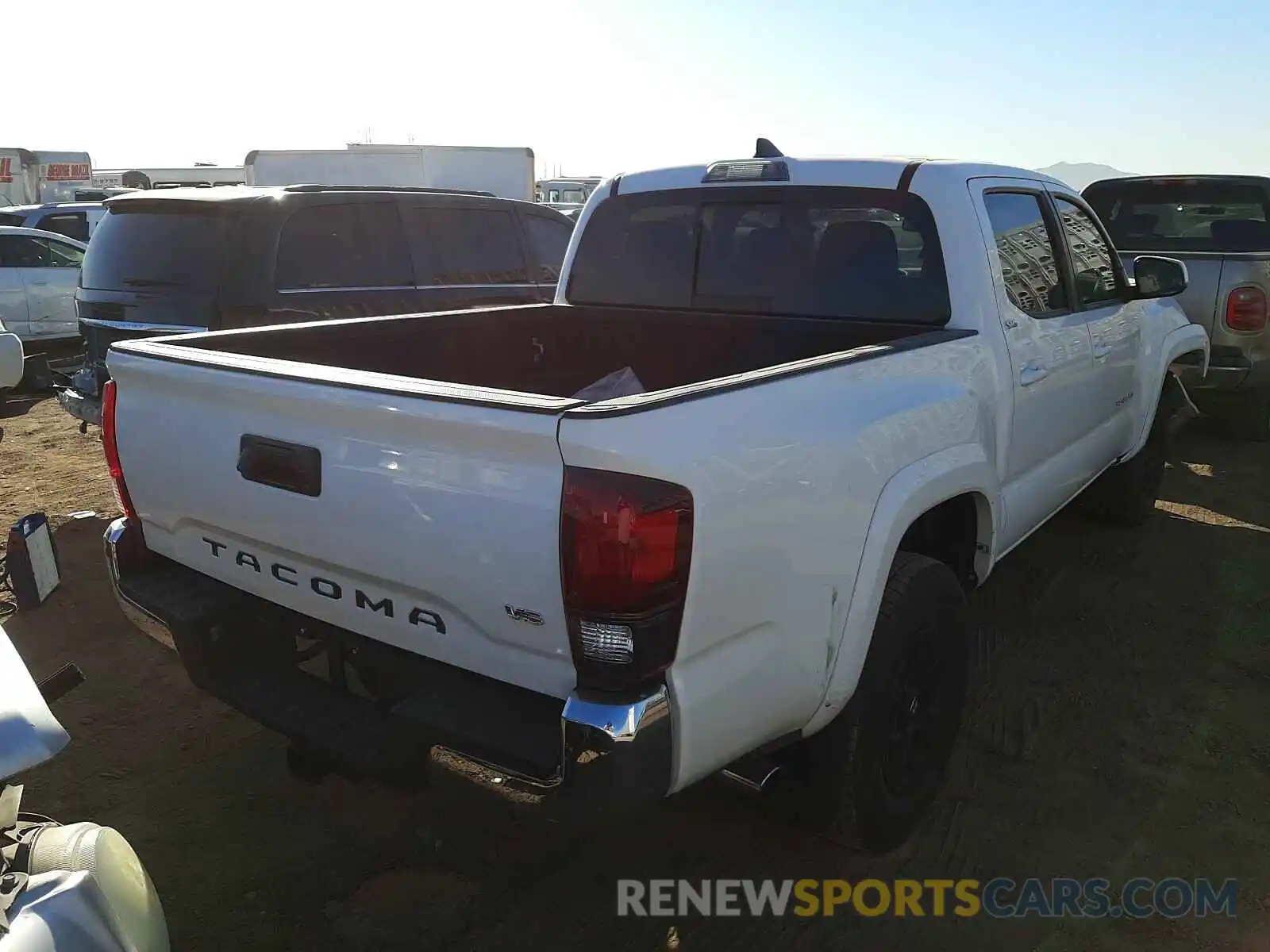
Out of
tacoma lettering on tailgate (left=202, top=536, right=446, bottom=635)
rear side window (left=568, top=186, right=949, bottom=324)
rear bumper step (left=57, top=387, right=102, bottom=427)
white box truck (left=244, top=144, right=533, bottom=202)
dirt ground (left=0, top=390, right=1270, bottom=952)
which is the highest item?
white box truck (left=244, top=144, right=533, bottom=202)

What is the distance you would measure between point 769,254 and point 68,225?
13.2 metres

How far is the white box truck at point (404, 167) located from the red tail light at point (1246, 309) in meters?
14.4

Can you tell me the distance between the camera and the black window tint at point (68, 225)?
13148 millimetres

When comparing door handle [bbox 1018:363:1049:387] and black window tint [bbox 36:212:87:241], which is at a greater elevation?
black window tint [bbox 36:212:87:241]

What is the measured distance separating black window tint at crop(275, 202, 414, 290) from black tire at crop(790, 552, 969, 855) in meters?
4.41

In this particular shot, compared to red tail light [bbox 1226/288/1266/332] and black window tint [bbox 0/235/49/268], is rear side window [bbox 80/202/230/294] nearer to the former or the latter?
black window tint [bbox 0/235/49/268]

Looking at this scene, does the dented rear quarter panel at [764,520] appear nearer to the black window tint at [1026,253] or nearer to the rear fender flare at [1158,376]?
the black window tint at [1026,253]

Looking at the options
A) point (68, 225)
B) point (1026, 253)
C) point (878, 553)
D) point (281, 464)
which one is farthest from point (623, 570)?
point (68, 225)

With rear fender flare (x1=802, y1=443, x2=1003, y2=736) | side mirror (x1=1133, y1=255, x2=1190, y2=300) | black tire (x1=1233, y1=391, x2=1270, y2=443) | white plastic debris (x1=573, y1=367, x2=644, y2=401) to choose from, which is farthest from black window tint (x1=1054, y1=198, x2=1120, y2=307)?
black tire (x1=1233, y1=391, x2=1270, y2=443)

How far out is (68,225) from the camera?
44.1 ft

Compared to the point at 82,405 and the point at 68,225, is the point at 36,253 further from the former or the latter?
the point at 82,405

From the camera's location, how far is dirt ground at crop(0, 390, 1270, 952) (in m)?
2.55

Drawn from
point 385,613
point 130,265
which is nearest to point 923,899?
point 385,613

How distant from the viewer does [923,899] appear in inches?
105
